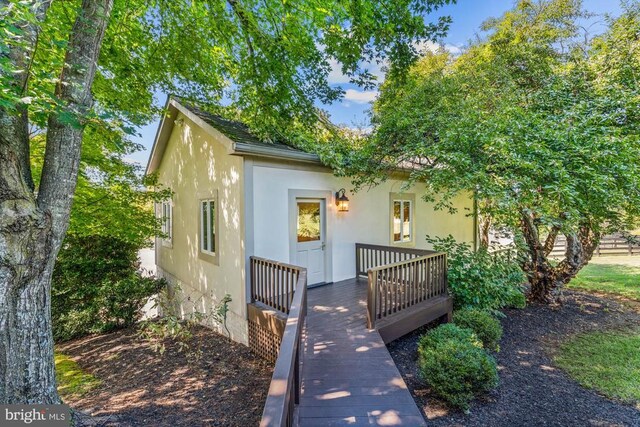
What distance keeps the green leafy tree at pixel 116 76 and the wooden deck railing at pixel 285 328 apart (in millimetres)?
2630

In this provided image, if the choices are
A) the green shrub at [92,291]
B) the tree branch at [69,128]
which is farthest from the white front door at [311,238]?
the green shrub at [92,291]

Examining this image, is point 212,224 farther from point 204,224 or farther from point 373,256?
point 373,256

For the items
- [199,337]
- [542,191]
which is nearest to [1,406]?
[199,337]

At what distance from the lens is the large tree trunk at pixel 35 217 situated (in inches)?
119

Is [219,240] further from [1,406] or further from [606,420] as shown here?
[606,420]

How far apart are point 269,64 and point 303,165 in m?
2.37

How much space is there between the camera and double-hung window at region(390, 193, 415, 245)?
864 cm

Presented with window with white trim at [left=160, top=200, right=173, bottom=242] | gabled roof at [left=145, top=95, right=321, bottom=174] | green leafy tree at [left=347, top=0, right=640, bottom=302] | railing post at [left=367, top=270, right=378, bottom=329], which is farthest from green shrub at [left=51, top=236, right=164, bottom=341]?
green leafy tree at [left=347, top=0, right=640, bottom=302]

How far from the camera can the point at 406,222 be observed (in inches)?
360

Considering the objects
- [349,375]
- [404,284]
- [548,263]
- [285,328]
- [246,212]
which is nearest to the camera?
[285,328]

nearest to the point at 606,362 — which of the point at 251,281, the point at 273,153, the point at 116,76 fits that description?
the point at 251,281

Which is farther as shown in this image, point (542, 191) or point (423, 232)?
point (423, 232)

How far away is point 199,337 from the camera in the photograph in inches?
246

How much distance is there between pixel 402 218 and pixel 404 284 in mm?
4028
